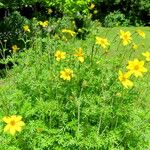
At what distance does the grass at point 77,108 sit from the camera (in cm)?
503

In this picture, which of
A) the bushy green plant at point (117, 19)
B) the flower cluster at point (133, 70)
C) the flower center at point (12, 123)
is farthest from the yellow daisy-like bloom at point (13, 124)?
the bushy green plant at point (117, 19)

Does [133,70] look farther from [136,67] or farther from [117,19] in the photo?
[117,19]

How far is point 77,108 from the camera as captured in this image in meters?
5.18

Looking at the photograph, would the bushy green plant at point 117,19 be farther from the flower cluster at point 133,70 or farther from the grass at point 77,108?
the flower cluster at point 133,70

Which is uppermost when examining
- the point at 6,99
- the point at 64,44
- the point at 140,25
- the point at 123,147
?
the point at 64,44

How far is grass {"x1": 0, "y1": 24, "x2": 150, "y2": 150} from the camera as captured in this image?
16.5 ft

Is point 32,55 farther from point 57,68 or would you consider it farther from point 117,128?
point 117,128

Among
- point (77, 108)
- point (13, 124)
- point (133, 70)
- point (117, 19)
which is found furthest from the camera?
point (117, 19)

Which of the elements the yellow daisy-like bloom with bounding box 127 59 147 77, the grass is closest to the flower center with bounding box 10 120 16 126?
the grass

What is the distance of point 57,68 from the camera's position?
5707 mm

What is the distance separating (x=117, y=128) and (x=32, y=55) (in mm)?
1689

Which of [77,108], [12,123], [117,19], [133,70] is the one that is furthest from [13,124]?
[117,19]

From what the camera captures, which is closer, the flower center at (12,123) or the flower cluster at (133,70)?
the flower center at (12,123)

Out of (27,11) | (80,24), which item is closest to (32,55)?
(80,24)
